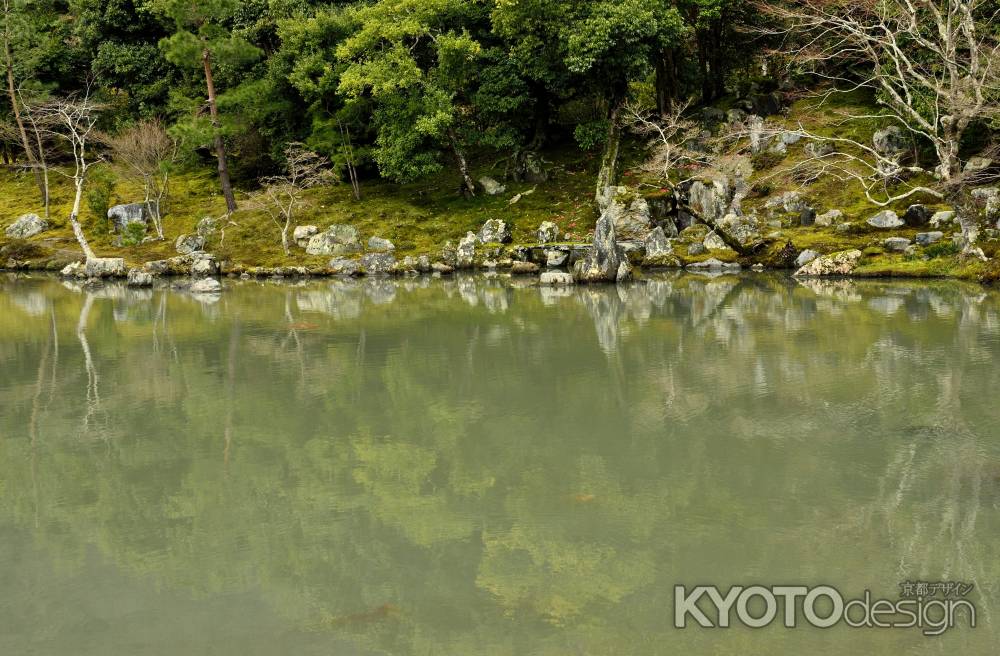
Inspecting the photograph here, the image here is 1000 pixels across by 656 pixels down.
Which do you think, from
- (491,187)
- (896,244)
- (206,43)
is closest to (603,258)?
(896,244)

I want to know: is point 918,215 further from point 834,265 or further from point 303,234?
point 303,234

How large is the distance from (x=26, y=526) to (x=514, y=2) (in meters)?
31.7

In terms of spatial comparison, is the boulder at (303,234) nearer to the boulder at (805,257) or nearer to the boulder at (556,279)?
the boulder at (556,279)

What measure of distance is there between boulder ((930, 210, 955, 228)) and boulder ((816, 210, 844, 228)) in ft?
11.0

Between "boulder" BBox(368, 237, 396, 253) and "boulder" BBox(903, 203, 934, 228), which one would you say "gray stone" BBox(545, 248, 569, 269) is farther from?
"boulder" BBox(903, 203, 934, 228)

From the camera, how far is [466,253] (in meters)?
33.6

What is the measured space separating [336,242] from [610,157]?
44.3 feet

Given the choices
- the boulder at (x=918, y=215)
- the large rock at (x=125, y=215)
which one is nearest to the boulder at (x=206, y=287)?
the large rock at (x=125, y=215)

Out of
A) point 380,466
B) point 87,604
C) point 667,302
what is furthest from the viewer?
point 667,302

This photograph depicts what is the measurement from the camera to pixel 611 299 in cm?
→ 2292

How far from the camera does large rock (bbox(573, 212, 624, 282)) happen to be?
2784 cm

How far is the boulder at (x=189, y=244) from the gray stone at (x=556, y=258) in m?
18.1

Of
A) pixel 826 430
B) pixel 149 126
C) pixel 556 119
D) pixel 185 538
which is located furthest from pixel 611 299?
pixel 149 126

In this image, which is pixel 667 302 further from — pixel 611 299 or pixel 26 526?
pixel 26 526
